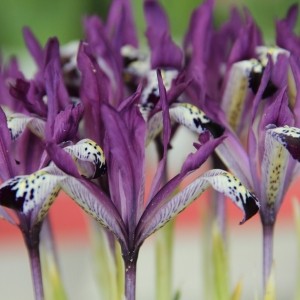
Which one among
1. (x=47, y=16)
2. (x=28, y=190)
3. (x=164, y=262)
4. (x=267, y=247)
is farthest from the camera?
(x=47, y=16)

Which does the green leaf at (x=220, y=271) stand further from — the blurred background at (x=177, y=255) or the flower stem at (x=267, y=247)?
the blurred background at (x=177, y=255)

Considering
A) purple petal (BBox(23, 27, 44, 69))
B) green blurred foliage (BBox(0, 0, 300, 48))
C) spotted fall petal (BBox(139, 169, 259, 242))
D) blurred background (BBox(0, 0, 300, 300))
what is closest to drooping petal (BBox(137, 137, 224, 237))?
spotted fall petal (BBox(139, 169, 259, 242))

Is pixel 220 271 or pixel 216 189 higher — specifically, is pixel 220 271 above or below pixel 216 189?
below

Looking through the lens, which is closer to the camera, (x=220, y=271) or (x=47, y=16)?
(x=220, y=271)

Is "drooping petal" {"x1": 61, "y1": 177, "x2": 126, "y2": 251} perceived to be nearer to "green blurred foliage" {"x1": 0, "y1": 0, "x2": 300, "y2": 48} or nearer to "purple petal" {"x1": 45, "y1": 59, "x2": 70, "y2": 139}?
"purple petal" {"x1": 45, "y1": 59, "x2": 70, "y2": 139}

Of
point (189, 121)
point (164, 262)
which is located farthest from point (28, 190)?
point (164, 262)

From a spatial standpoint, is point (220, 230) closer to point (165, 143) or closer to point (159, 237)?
point (159, 237)

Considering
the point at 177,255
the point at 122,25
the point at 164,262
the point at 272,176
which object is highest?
the point at 122,25

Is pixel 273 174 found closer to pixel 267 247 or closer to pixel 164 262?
pixel 267 247

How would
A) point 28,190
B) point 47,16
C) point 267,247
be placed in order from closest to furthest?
point 28,190 < point 267,247 < point 47,16
